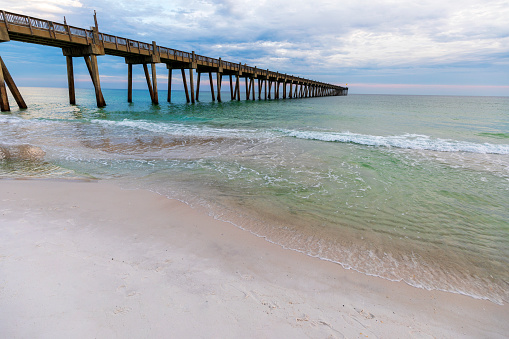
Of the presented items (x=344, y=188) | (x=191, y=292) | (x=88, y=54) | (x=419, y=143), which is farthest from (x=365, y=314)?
(x=88, y=54)

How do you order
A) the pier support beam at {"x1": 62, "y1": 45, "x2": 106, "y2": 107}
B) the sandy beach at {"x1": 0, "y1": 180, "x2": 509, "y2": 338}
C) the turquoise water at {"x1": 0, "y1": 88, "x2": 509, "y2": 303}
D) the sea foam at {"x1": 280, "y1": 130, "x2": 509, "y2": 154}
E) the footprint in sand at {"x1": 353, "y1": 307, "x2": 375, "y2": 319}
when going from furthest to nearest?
the pier support beam at {"x1": 62, "y1": 45, "x2": 106, "y2": 107} < the sea foam at {"x1": 280, "y1": 130, "x2": 509, "y2": 154} < the turquoise water at {"x1": 0, "y1": 88, "x2": 509, "y2": 303} < the footprint in sand at {"x1": 353, "y1": 307, "x2": 375, "y2": 319} < the sandy beach at {"x1": 0, "y1": 180, "x2": 509, "y2": 338}

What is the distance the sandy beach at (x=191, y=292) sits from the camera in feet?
6.22

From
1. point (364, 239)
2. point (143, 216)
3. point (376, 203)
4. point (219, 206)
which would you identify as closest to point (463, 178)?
point (376, 203)

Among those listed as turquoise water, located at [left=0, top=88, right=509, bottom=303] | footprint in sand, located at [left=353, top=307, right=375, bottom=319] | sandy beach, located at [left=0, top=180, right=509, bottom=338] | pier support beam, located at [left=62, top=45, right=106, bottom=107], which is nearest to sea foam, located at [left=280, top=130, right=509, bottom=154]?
turquoise water, located at [left=0, top=88, right=509, bottom=303]

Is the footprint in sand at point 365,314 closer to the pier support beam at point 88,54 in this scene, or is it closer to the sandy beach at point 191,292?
the sandy beach at point 191,292

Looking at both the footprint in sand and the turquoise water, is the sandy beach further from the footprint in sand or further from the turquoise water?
the turquoise water

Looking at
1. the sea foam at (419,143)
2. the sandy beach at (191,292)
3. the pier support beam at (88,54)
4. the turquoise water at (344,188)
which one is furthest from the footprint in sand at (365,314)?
the pier support beam at (88,54)

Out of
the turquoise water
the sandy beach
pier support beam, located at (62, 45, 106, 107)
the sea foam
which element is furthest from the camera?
pier support beam, located at (62, 45, 106, 107)

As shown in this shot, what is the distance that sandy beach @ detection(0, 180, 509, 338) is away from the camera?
1896 millimetres

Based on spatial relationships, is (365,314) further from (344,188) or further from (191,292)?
(344,188)

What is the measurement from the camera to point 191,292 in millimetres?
2252

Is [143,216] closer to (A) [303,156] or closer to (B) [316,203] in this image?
(B) [316,203]

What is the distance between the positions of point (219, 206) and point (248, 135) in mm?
7968

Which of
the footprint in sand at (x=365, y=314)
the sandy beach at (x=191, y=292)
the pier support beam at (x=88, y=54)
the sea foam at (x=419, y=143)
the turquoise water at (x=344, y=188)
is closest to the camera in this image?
the sandy beach at (x=191, y=292)
